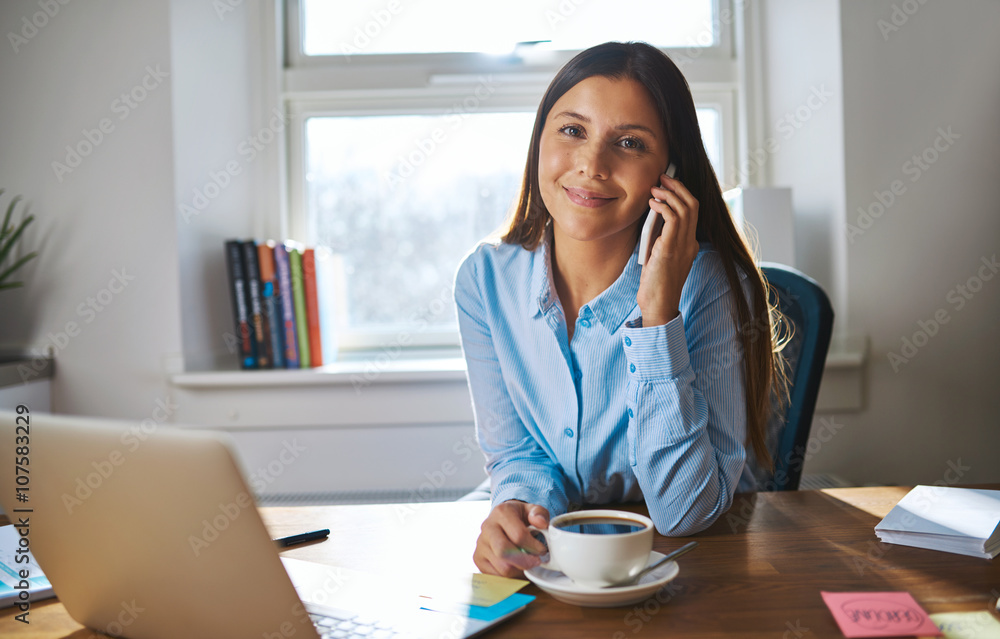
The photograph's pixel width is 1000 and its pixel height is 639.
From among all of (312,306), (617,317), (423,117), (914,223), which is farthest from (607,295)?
(423,117)

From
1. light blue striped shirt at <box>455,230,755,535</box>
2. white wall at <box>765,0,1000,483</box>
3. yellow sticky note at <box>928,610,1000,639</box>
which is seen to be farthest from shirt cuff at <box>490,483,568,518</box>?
white wall at <box>765,0,1000,483</box>

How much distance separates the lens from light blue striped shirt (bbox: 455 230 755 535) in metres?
1.01

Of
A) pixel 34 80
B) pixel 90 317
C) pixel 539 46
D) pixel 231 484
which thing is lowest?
pixel 231 484

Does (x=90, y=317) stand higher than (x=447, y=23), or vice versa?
(x=447, y=23)

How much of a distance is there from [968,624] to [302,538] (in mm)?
699

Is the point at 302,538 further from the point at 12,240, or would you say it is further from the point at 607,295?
the point at 12,240

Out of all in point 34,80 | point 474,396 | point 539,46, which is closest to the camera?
point 474,396

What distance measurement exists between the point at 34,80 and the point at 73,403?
91 cm

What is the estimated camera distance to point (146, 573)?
1.89ft

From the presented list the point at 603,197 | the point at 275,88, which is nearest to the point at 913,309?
the point at 603,197

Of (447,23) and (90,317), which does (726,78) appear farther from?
(90,317)

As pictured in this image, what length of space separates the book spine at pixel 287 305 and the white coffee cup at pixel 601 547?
1.60m

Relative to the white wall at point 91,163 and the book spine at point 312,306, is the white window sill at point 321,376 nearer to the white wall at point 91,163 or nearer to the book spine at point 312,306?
the book spine at point 312,306

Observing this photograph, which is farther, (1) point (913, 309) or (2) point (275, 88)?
(2) point (275, 88)
